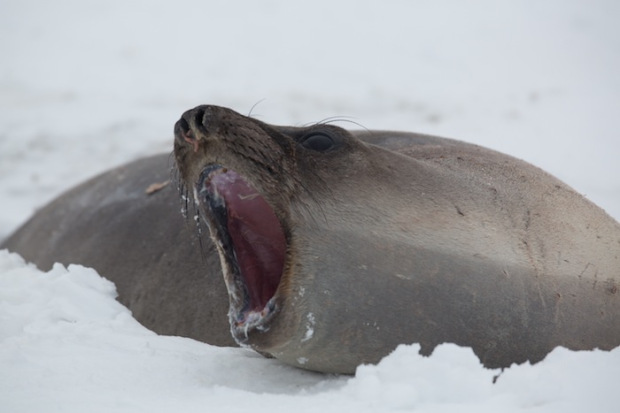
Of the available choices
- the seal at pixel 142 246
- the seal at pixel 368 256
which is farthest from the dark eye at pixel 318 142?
the seal at pixel 142 246

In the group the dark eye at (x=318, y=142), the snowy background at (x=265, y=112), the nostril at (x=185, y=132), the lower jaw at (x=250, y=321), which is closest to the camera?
the snowy background at (x=265, y=112)

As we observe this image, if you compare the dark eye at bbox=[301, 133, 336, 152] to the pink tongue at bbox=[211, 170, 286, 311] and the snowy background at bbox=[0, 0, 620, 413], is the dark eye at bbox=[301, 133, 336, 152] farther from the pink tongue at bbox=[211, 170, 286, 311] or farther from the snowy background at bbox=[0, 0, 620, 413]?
the snowy background at bbox=[0, 0, 620, 413]

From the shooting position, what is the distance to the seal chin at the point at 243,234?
9.30 feet

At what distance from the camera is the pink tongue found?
288 centimetres

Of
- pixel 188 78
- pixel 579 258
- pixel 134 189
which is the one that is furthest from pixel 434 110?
pixel 579 258

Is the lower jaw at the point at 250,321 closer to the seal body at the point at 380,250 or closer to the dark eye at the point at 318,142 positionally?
the seal body at the point at 380,250

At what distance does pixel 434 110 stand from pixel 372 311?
16.3 feet

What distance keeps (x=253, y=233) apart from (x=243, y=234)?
0.04 m

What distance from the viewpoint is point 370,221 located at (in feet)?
9.37

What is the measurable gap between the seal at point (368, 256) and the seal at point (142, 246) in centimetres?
49

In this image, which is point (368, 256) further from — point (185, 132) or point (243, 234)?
point (185, 132)

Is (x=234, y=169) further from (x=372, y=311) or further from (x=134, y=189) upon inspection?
(x=134, y=189)

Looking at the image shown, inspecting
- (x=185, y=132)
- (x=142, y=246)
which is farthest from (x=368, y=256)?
(x=142, y=246)

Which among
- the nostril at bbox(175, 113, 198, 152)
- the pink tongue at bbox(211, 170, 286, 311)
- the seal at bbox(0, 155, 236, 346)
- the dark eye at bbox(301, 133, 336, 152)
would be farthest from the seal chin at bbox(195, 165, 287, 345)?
the seal at bbox(0, 155, 236, 346)
